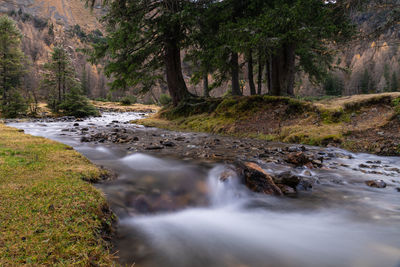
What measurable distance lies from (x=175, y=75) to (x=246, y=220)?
11.4 metres

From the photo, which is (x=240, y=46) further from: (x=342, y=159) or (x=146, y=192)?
(x=146, y=192)

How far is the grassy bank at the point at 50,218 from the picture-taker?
1.30 m

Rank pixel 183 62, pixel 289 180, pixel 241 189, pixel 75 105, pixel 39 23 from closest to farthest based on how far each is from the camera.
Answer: pixel 241 189
pixel 289 180
pixel 183 62
pixel 75 105
pixel 39 23

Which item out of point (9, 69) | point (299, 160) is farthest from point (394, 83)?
point (9, 69)

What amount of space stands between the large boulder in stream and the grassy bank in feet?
6.44

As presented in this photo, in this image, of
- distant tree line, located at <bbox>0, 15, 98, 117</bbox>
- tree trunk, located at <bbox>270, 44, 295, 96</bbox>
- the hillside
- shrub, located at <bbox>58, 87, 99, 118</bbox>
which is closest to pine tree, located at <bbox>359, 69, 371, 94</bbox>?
tree trunk, located at <bbox>270, 44, 295, 96</bbox>

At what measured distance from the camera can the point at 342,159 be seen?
4742mm

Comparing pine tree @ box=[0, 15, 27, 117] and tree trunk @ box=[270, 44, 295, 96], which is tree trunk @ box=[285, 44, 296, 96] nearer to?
tree trunk @ box=[270, 44, 295, 96]

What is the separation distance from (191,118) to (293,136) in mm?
5567

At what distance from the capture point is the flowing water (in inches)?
70.4

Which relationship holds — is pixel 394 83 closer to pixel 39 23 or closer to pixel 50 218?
pixel 50 218

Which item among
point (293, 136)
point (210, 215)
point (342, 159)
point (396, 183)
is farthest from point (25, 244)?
point (293, 136)

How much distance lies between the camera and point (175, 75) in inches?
506

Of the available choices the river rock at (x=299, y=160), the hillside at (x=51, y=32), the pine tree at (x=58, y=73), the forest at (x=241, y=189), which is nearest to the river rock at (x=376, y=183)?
the forest at (x=241, y=189)
